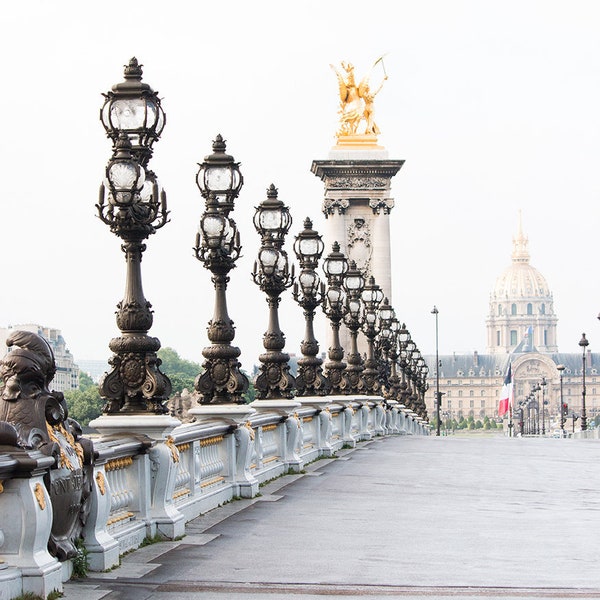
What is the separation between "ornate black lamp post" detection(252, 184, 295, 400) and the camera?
26578 mm

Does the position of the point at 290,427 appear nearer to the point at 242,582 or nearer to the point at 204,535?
the point at 204,535

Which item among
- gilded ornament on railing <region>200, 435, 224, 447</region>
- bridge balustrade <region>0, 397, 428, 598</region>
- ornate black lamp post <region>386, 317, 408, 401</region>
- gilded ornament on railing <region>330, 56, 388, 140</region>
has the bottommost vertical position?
bridge balustrade <region>0, 397, 428, 598</region>

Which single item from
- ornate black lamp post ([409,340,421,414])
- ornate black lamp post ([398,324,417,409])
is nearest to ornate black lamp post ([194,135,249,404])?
ornate black lamp post ([398,324,417,409])

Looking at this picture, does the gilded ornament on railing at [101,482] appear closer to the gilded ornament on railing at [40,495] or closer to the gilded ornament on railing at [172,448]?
the gilded ornament on railing at [40,495]

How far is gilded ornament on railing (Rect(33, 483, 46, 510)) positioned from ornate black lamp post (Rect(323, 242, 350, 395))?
28229 mm

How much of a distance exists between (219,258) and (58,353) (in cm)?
2784

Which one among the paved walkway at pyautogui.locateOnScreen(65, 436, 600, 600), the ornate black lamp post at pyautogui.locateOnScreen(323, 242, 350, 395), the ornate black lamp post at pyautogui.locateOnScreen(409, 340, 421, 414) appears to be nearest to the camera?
the paved walkway at pyautogui.locateOnScreen(65, 436, 600, 600)

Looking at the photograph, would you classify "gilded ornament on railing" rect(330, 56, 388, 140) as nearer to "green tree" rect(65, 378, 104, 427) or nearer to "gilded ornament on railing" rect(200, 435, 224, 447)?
"green tree" rect(65, 378, 104, 427)

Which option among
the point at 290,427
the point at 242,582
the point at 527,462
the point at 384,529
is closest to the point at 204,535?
the point at 384,529

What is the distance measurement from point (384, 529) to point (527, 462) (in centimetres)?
1541

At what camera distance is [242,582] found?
12.9 metres

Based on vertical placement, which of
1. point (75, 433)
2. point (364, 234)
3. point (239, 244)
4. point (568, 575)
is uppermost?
point (364, 234)

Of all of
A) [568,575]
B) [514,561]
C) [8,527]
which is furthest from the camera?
[514,561]

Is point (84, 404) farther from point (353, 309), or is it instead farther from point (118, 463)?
point (118, 463)
